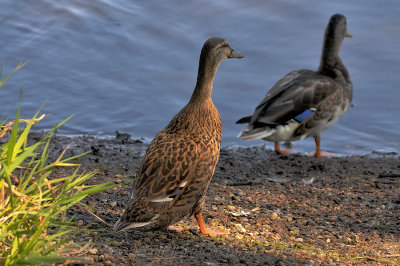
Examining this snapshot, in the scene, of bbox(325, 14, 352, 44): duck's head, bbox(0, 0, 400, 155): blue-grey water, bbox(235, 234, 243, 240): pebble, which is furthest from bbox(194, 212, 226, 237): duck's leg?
bbox(325, 14, 352, 44): duck's head

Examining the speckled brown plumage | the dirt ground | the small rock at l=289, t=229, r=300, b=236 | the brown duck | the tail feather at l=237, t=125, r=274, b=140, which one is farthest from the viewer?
the speckled brown plumage

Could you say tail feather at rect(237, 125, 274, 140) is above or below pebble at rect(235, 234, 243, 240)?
above

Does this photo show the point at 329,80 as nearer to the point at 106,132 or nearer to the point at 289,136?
the point at 289,136

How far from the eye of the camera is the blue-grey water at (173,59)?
9281 millimetres

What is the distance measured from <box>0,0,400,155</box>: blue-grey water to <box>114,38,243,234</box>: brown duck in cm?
412

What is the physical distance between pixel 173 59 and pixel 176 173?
6231mm

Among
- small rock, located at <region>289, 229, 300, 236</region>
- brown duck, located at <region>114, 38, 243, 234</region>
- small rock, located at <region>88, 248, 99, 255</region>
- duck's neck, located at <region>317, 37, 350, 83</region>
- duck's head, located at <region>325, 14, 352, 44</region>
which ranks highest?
duck's head, located at <region>325, 14, 352, 44</region>

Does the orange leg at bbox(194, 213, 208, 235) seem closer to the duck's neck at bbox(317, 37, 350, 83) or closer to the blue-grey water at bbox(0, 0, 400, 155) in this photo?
the blue-grey water at bbox(0, 0, 400, 155)

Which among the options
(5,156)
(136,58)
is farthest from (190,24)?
(5,156)

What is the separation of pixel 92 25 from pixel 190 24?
5.97 ft

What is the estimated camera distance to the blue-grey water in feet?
A: 30.5

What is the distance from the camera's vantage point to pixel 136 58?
1058cm

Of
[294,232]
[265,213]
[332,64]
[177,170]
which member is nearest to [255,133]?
[332,64]

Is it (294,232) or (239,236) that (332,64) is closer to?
(294,232)
